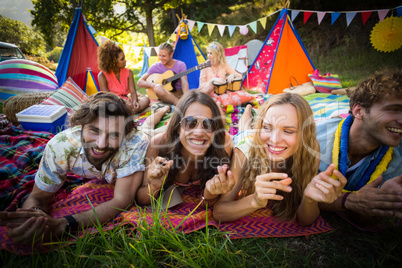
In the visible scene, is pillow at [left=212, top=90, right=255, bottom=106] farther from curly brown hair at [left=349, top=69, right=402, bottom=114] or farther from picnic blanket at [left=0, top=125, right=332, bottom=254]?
curly brown hair at [left=349, top=69, right=402, bottom=114]

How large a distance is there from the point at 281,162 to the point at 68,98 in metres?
3.97

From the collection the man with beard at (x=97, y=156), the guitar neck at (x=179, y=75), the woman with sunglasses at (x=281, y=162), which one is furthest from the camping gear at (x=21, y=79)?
the woman with sunglasses at (x=281, y=162)

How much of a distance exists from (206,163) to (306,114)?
38.7 inches

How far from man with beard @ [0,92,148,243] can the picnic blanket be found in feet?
0.48

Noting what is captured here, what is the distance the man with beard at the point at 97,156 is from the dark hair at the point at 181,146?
288mm

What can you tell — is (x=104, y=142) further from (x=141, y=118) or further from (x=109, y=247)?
(x=141, y=118)

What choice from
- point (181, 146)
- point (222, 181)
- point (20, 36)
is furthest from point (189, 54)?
point (20, 36)

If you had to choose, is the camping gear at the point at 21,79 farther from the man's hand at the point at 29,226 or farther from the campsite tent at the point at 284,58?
the campsite tent at the point at 284,58

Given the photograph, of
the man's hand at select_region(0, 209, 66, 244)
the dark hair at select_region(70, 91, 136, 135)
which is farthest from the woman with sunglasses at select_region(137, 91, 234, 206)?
the man's hand at select_region(0, 209, 66, 244)

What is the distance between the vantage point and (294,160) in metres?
1.84

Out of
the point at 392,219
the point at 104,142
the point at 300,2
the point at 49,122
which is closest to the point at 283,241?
the point at 392,219

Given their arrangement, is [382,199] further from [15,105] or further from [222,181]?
[15,105]

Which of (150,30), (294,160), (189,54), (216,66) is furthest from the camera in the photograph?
(150,30)

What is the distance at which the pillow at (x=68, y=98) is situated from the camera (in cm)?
394
